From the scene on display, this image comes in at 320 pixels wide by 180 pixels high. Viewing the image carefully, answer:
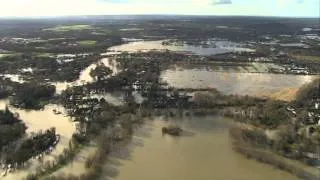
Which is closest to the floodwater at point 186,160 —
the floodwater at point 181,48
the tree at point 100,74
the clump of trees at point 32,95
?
the clump of trees at point 32,95

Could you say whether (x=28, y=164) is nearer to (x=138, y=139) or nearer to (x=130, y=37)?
(x=138, y=139)

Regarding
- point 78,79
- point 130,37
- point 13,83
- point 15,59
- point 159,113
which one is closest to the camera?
point 159,113

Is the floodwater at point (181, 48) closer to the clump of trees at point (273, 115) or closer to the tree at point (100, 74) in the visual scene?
the tree at point (100, 74)

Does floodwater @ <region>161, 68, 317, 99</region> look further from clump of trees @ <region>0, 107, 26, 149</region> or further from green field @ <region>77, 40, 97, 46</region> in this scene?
green field @ <region>77, 40, 97, 46</region>

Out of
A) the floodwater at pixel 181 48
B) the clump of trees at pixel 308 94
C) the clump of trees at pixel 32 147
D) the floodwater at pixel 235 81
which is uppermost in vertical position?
the clump of trees at pixel 308 94

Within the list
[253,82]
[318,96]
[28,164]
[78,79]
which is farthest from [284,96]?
[28,164]

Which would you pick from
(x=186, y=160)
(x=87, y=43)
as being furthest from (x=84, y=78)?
(x=87, y=43)
